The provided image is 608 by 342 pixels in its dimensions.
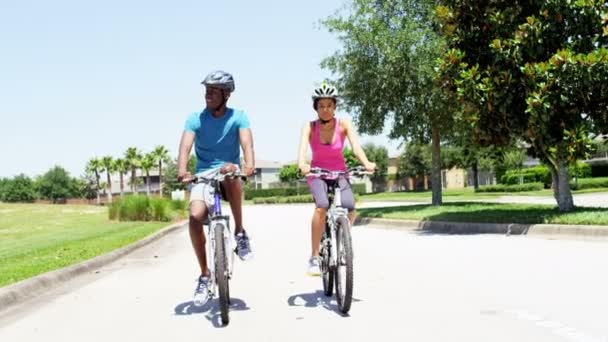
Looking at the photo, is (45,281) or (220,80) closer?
(220,80)

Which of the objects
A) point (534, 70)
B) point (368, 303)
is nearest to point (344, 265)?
point (368, 303)

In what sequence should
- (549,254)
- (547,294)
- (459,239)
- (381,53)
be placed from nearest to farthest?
(547,294) → (549,254) → (459,239) → (381,53)

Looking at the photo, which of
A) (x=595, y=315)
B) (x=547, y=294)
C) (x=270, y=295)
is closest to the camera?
(x=595, y=315)

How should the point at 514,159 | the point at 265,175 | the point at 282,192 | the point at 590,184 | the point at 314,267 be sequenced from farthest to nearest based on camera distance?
the point at 265,175
the point at 282,192
the point at 514,159
the point at 590,184
the point at 314,267

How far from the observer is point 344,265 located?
564 cm

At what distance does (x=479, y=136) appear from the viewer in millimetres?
16312

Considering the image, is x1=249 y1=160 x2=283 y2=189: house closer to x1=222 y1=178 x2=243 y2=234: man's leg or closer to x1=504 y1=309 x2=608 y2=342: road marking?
x1=222 y1=178 x2=243 y2=234: man's leg

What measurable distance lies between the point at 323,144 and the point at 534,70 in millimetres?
8603

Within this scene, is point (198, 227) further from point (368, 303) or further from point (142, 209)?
point (142, 209)

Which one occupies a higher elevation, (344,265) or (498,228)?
(344,265)

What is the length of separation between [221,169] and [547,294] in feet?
10.3

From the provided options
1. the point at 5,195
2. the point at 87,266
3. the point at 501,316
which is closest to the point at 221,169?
the point at 501,316

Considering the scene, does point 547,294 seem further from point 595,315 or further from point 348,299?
point 348,299

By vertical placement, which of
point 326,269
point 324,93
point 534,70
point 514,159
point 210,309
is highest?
point 514,159
